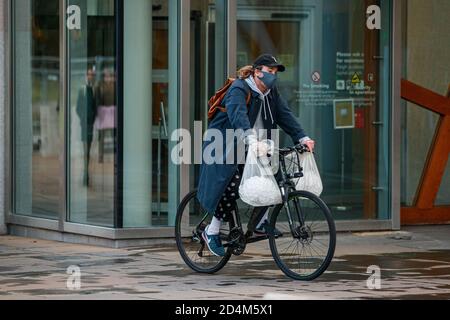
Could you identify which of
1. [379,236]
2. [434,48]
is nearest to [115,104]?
[379,236]

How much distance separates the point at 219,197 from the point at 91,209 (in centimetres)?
291

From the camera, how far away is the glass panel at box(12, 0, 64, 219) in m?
11.8

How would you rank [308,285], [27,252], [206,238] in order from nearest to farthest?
[308,285]
[206,238]
[27,252]

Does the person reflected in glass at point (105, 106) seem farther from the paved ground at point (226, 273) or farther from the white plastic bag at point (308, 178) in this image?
the white plastic bag at point (308, 178)

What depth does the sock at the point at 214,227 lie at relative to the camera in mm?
8922

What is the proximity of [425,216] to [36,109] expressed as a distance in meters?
4.69

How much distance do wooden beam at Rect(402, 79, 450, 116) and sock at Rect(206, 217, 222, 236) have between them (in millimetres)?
4568

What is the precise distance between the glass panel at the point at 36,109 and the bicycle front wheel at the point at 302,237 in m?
3.85

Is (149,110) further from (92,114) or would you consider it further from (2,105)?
(2,105)

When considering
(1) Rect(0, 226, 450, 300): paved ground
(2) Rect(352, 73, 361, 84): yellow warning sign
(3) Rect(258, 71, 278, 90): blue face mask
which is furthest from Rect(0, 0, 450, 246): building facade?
(3) Rect(258, 71, 278, 90): blue face mask

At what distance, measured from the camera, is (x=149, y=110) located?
36.2 feet

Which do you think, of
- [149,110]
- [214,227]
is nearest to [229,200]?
[214,227]

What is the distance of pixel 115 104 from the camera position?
426 inches
